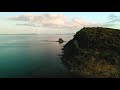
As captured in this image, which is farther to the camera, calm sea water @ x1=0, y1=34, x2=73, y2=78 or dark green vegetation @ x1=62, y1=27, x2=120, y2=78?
dark green vegetation @ x1=62, y1=27, x2=120, y2=78

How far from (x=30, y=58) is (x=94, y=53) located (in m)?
1.24

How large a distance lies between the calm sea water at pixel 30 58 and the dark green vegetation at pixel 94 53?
0.70 ft

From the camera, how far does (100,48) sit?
17.1 feet

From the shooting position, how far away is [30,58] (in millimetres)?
5070

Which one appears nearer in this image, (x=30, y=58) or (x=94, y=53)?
(x=30, y=58)

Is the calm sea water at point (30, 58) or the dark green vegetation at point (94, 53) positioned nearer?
the calm sea water at point (30, 58)

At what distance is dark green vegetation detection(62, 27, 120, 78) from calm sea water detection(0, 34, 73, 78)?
21cm

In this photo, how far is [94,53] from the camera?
5.19 meters

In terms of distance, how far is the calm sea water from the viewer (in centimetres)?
502

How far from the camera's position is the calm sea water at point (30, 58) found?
5.02m
